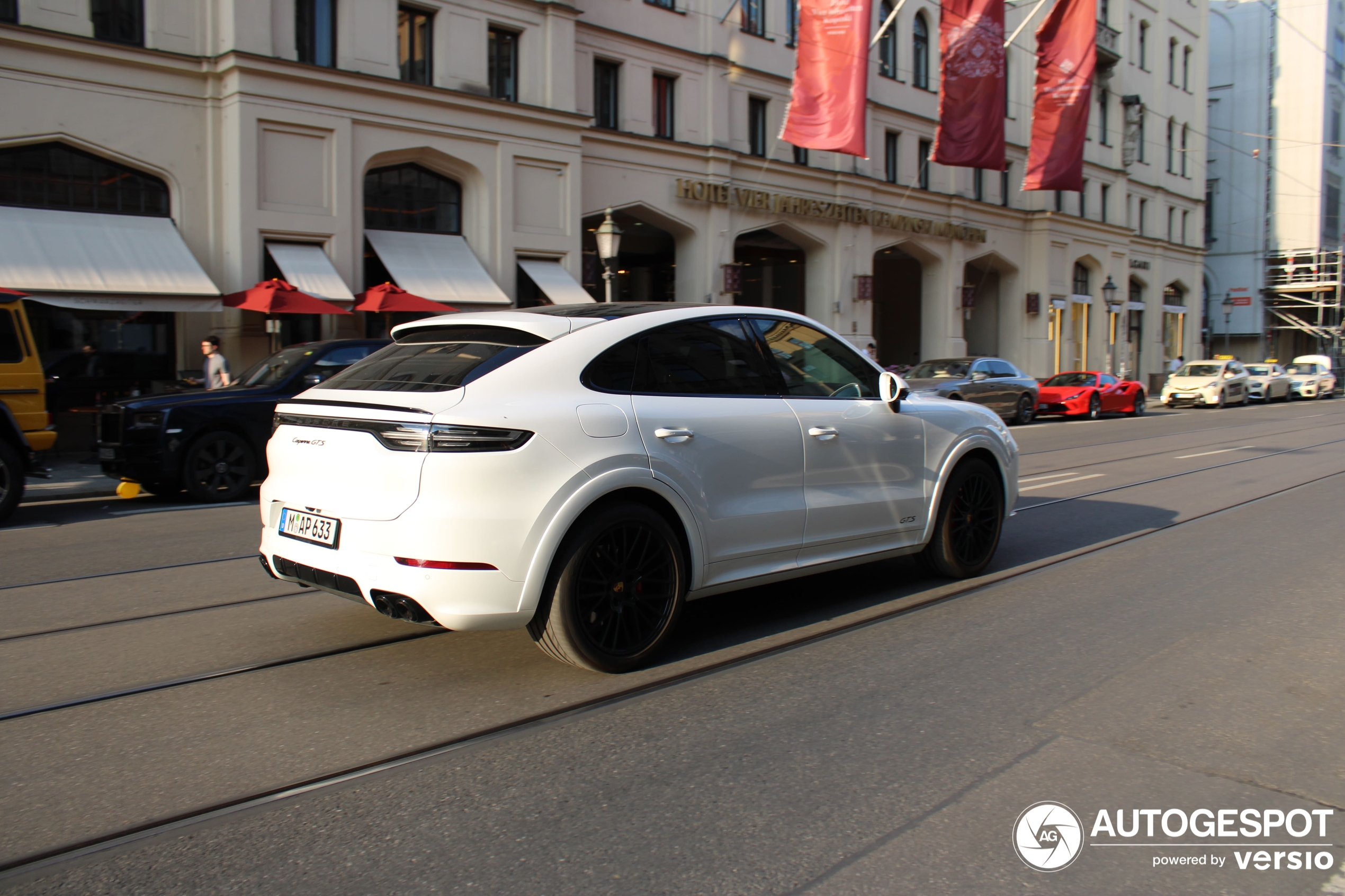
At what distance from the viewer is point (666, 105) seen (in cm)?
2628

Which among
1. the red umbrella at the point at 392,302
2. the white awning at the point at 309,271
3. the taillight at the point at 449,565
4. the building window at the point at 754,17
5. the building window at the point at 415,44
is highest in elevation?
the building window at the point at 754,17

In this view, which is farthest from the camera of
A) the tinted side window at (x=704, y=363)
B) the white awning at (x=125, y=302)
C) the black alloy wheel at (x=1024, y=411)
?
the black alloy wheel at (x=1024, y=411)

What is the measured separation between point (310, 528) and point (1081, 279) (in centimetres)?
4439

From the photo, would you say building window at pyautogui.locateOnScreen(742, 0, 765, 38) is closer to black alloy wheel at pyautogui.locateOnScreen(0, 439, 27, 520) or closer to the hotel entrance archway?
the hotel entrance archway

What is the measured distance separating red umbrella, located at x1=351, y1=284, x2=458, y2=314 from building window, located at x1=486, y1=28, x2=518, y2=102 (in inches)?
227

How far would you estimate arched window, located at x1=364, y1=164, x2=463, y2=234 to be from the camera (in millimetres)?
20781

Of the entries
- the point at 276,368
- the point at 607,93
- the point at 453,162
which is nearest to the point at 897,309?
the point at 607,93

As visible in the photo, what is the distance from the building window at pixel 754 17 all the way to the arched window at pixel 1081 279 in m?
21.0

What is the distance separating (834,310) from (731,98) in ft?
22.8

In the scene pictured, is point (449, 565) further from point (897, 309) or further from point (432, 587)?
point (897, 309)

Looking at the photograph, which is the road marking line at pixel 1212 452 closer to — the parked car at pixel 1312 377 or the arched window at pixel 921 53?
the arched window at pixel 921 53

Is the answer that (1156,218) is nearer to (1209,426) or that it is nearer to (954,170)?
(954,170)

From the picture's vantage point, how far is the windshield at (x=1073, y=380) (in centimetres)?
2791

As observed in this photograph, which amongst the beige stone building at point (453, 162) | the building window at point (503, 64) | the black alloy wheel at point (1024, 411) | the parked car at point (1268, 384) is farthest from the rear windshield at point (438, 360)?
the parked car at point (1268, 384)
